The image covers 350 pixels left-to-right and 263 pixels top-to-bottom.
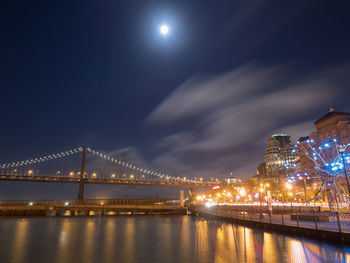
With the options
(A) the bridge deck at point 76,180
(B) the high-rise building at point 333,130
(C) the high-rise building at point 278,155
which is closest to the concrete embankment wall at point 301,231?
(B) the high-rise building at point 333,130

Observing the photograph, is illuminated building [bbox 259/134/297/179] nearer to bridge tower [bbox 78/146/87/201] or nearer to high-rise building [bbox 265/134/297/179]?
high-rise building [bbox 265/134/297/179]

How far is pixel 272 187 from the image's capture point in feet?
310

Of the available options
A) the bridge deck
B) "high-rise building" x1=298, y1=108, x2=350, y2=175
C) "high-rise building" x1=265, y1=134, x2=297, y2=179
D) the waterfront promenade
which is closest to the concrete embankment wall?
the waterfront promenade

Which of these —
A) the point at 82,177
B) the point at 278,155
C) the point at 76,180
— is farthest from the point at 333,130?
the point at 278,155

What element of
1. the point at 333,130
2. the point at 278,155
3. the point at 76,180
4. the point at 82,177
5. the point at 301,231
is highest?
the point at 278,155

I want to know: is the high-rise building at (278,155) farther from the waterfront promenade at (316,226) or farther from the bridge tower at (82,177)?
the waterfront promenade at (316,226)

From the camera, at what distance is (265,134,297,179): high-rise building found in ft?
518

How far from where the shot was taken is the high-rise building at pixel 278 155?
158 m

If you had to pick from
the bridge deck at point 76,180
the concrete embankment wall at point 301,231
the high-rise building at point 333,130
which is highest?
the high-rise building at point 333,130

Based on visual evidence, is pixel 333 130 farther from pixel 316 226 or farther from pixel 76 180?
pixel 76 180

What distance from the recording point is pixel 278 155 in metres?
168

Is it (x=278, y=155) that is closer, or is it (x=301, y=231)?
(x=301, y=231)

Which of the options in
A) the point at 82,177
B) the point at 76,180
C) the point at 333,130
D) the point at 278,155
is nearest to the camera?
the point at 333,130

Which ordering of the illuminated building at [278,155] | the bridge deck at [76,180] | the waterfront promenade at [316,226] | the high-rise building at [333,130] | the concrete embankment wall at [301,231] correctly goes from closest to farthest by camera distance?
the concrete embankment wall at [301,231]
the waterfront promenade at [316,226]
the high-rise building at [333,130]
the bridge deck at [76,180]
the illuminated building at [278,155]
